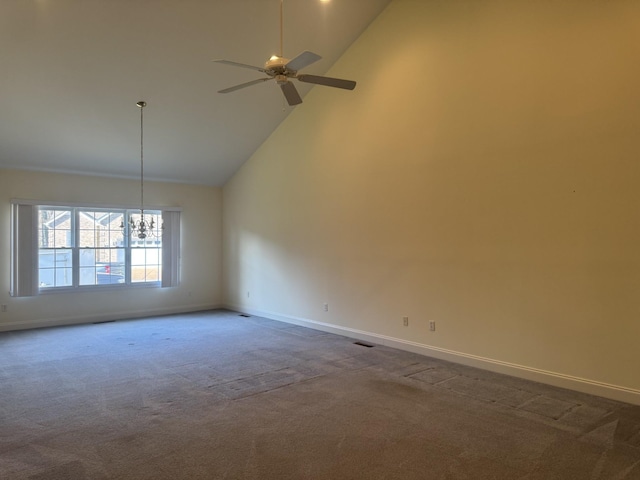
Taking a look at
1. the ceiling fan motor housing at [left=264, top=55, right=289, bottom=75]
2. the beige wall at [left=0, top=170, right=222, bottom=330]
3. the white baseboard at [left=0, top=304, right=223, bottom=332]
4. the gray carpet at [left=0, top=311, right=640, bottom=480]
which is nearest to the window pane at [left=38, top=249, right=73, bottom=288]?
the beige wall at [left=0, top=170, right=222, bottom=330]

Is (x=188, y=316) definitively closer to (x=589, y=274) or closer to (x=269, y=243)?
(x=269, y=243)

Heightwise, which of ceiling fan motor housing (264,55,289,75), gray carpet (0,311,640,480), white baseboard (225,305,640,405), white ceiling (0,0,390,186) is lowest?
gray carpet (0,311,640,480)

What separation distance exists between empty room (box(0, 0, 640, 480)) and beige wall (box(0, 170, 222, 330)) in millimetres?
48

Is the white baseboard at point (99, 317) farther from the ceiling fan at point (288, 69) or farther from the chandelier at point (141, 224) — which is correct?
the ceiling fan at point (288, 69)

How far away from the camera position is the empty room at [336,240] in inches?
125

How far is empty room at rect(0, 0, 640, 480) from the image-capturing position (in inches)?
125

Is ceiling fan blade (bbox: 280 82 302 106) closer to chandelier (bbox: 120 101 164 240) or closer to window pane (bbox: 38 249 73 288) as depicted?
chandelier (bbox: 120 101 164 240)

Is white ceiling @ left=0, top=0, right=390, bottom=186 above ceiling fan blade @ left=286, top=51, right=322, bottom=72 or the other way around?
above

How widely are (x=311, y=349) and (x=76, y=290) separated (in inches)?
182

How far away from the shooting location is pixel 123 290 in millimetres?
8125

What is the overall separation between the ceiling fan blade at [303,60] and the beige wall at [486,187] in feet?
7.54

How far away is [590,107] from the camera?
3920 millimetres

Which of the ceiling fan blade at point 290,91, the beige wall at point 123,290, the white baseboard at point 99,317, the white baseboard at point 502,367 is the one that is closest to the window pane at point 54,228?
the beige wall at point 123,290

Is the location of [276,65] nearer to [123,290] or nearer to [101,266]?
[101,266]
